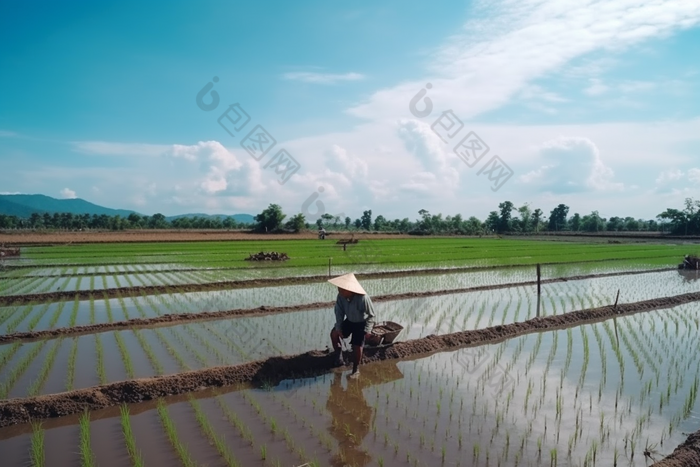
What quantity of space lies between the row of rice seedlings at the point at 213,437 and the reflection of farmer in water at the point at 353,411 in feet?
2.81

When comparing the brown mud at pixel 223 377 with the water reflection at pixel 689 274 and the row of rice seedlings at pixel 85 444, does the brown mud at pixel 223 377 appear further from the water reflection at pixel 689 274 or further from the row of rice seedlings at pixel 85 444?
the water reflection at pixel 689 274

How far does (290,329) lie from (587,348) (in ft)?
15.9

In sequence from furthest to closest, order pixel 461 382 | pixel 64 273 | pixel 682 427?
pixel 64 273
pixel 461 382
pixel 682 427

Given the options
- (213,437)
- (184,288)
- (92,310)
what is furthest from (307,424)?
(184,288)

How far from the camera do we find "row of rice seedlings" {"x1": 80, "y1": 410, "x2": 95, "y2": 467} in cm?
374

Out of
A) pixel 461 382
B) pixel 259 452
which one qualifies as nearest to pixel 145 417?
pixel 259 452

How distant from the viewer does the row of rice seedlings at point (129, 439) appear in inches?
148

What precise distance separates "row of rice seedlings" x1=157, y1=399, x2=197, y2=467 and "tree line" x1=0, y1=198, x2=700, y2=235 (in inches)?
1613

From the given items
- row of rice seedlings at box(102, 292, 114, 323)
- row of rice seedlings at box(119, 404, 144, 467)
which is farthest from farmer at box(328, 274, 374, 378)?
row of rice seedlings at box(102, 292, 114, 323)

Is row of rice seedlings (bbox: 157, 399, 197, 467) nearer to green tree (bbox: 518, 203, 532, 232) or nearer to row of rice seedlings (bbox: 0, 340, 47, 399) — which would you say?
row of rice seedlings (bbox: 0, 340, 47, 399)

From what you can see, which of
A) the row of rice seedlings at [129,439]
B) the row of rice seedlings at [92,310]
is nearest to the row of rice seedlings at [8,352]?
the row of rice seedlings at [92,310]

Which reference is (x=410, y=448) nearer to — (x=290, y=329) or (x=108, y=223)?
(x=290, y=329)

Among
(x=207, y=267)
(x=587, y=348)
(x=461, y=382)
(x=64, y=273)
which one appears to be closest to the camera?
(x=461, y=382)

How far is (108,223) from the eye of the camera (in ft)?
191
